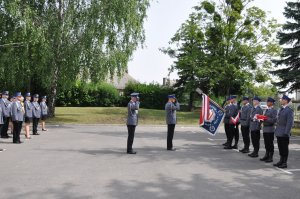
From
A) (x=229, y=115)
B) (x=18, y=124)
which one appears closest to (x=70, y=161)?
(x=18, y=124)

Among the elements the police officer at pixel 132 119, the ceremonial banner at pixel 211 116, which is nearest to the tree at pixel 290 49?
the ceremonial banner at pixel 211 116

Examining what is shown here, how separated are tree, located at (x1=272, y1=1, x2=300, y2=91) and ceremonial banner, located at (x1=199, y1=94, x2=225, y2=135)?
338 inches

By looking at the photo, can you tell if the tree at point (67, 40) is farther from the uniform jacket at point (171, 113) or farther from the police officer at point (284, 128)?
the police officer at point (284, 128)

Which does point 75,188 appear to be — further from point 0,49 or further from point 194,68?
point 194,68

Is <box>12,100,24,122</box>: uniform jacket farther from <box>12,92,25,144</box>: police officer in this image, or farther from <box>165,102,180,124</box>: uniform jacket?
<box>165,102,180,124</box>: uniform jacket

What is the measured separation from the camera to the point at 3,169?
8.86 m

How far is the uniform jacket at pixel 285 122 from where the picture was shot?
32.1 feet

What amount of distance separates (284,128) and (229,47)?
24.3 meters

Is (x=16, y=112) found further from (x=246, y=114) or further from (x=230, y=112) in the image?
(x=246, y=114)

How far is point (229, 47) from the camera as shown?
33344 mm

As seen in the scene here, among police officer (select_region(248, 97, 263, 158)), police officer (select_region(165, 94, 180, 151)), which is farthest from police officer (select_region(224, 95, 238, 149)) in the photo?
police officer (select_region(165, 94, 180, 151))

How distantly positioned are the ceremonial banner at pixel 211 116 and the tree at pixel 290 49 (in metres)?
8.60

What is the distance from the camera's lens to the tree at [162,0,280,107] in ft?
106

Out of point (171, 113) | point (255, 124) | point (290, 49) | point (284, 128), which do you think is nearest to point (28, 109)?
point (171, 113)
